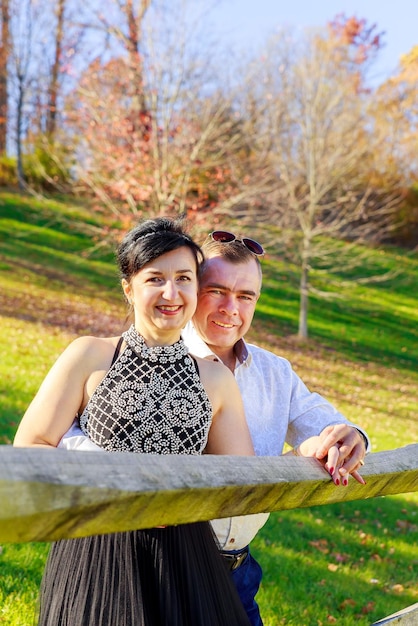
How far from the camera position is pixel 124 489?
4.18ft

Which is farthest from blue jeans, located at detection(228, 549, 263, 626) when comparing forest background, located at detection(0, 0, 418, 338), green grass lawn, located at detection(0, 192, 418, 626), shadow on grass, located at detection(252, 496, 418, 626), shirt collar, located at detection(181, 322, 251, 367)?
forest background, located at detection(0, 0, 418, 338)

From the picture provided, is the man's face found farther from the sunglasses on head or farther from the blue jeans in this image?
the blue jeans

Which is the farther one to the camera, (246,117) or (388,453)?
(246,117)

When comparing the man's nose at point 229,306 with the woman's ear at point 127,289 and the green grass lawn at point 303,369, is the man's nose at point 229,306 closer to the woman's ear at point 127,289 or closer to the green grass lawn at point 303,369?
the woman's ear at point 127,289

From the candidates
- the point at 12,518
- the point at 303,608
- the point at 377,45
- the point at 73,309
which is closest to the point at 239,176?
the point at 73,309

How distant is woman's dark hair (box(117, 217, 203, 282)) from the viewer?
2.22 metres

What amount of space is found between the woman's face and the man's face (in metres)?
0.33

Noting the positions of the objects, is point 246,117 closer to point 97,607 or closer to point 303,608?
point 303,608

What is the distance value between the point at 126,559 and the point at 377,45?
43.5 meters

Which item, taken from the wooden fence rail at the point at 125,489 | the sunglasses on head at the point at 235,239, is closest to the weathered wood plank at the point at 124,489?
the wooden fence rail at the point at 125,489

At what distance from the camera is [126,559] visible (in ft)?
6.28

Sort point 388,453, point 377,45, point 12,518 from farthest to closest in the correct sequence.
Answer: point 377,45 < point 388,453 < point 12,518

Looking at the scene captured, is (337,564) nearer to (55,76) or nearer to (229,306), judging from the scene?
(229,306)

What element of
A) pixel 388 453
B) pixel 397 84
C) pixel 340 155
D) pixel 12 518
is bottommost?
pixel 388 453
